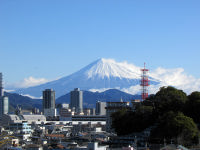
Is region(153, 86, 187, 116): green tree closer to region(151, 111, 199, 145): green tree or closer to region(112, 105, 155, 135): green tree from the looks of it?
region(112, 105, 155, 135): green tree

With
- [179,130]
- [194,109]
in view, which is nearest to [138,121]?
[194,109]

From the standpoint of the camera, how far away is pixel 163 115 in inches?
2692

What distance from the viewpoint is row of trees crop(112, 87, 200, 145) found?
64.6 m

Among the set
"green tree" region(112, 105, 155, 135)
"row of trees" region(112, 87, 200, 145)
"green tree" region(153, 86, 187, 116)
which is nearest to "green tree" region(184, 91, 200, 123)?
"row of trees" region(112, 87, 200, 145)

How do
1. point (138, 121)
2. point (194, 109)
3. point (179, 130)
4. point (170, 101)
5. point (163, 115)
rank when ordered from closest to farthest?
point (179, 130) → point (163, 115) → point (194, 109) → point (170, 101) → point (138, 121)

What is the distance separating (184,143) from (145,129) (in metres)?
12.8

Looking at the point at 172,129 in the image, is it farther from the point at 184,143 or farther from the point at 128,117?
the point at 128,117

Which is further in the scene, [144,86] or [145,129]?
[144,86]

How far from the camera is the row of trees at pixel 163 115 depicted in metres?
64.6

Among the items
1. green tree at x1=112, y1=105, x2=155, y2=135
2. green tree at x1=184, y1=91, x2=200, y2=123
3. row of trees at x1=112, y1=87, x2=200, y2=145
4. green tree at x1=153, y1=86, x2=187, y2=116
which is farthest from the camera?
green tree at x1=112, y1=105, x2=155, y2=135

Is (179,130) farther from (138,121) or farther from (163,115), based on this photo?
(138,121)

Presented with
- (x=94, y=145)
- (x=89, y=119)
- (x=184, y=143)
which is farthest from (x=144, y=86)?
(x=89, y=119)

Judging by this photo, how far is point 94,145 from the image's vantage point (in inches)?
1767

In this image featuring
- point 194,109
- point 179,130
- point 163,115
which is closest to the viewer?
point 179,130
